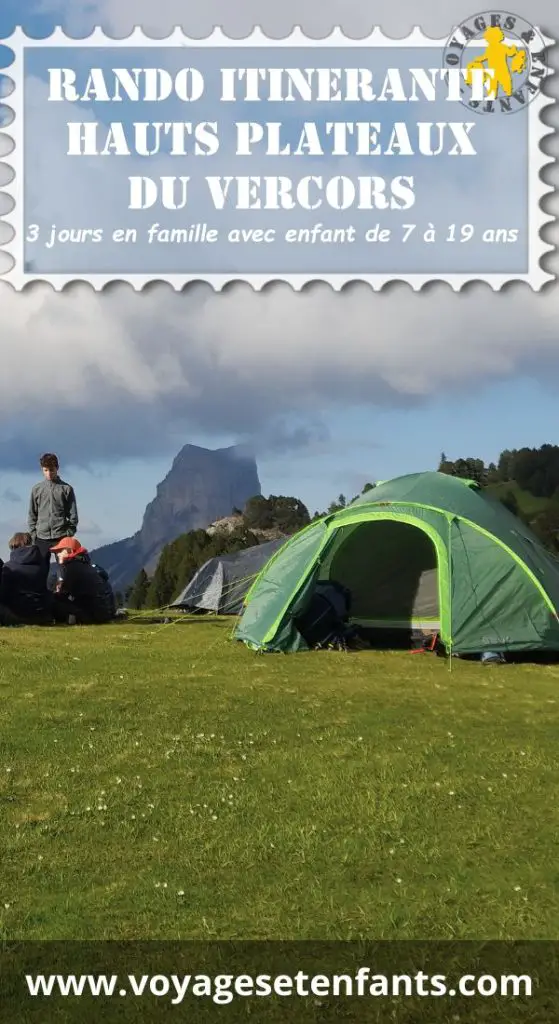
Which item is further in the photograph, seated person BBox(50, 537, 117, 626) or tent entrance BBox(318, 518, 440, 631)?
seated person BBox(50, 537, 117, 626)

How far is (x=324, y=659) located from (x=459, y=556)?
2.78 m

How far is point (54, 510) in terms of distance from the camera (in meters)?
18.6

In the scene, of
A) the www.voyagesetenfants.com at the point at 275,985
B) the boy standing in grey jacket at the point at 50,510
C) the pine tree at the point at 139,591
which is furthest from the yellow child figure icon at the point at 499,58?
the pine tree at the point at 139,591

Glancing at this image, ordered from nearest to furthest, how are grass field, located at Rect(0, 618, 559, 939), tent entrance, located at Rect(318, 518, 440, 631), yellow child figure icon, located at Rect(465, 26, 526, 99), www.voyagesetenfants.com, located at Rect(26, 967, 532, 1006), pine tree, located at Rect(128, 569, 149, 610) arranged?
1. www.voyagesetenfants.com, located at Rect(26, 967, 532, 1006)
2. grass field, located at Rect(0, 618, 559, 939)
3. yellow child figure icon, located at Rect(465, 26, 526, 99)
4. tent entrance, located at Rect(318, 518, 440, 631)
5. pine tree, located at Rect(128, 569, 149, 610)

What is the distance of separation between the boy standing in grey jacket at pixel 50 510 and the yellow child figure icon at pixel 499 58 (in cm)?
1040

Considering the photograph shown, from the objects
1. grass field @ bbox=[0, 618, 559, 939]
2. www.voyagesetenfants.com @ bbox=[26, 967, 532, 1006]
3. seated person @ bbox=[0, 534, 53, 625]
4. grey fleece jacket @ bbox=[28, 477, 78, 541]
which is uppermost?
grey fleece jacket @ bbox=[28, 477, 78, 541]

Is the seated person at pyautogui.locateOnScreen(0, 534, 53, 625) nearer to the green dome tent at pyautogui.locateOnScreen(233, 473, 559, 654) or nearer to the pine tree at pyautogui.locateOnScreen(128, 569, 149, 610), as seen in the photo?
the green dome tent at pyautogui.locateOnScreen(233, 473, 559, 654)

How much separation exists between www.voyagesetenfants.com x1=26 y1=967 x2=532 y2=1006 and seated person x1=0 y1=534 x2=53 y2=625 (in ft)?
46.9

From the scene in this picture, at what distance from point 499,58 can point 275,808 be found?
486 inches

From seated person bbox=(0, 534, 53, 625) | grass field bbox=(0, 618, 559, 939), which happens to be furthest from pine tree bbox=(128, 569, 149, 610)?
grass field bbox=(0, 618, 559, 939)

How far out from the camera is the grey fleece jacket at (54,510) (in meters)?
18.5

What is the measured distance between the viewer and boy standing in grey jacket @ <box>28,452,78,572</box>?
60.9 feet

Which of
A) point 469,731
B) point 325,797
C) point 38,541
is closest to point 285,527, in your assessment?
point 38,541

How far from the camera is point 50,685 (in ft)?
38.9
